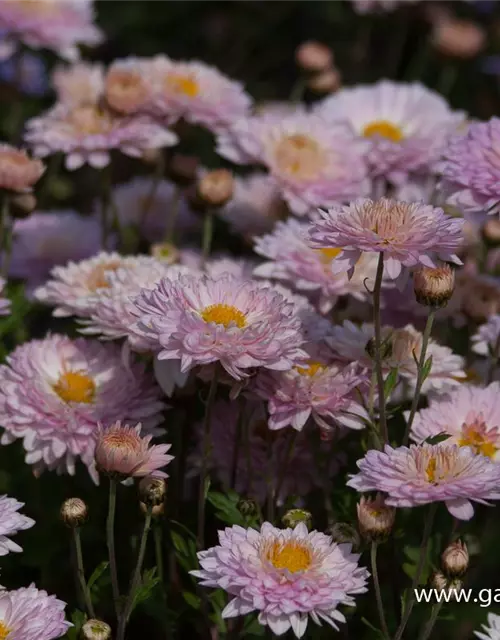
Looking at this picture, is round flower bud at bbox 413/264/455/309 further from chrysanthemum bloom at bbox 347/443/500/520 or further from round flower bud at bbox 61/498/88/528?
round flower bud at bbox 61/498/88/528

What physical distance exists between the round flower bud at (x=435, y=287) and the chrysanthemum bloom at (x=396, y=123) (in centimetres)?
79

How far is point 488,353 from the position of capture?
199 cm

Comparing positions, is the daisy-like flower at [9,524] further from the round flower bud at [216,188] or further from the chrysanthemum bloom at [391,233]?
the round flower bud at [216,188]

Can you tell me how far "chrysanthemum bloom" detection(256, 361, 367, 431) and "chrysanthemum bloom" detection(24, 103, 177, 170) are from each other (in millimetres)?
759

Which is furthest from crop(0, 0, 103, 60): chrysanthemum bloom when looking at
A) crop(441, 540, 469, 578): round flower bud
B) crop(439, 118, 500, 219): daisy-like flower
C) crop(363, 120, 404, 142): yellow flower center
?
crop(441, 540, 469, 578): round flower bud

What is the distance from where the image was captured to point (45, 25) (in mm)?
2764

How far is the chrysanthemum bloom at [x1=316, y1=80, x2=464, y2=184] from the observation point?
92.0 inches

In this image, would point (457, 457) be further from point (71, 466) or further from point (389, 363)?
point (71, 466)

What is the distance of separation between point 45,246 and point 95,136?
404mm

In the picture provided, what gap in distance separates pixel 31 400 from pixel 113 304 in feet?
0.63

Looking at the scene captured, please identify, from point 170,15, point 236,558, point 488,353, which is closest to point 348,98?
point 488,353

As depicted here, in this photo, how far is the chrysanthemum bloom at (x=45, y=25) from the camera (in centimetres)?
274

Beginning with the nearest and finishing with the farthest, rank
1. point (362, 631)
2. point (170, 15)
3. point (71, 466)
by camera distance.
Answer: point (71, 466) < point (362, 631) < point (170, 15)

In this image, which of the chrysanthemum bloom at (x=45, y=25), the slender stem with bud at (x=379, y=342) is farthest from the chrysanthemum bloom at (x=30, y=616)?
the chrysanthemum bloom at (x=45, y=25)
